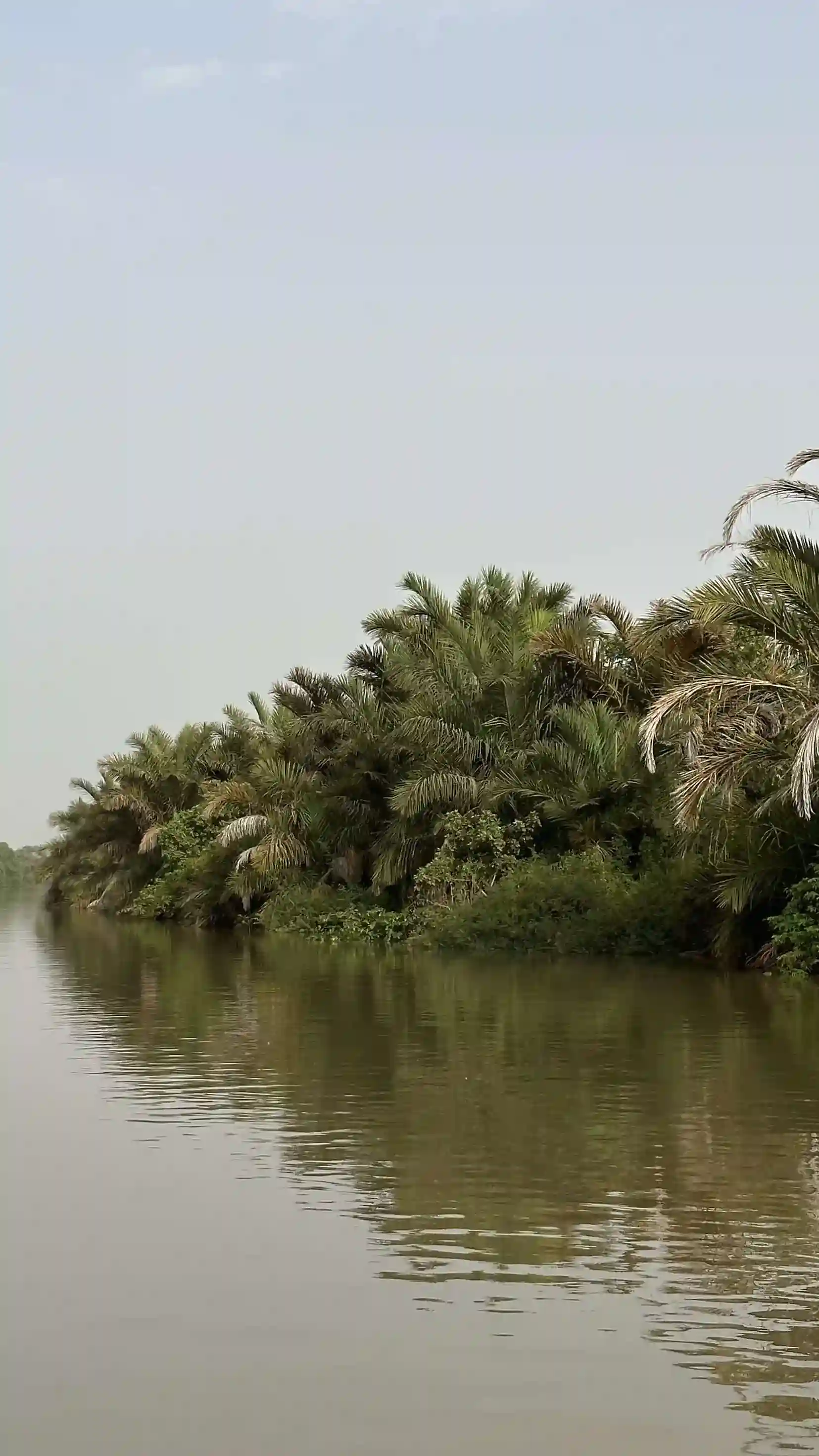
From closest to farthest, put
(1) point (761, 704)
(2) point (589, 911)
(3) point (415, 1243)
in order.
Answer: (3) point (415, 1243), (1) point (761, 704), (2) point (589, 911)

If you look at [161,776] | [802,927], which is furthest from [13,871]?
[802,927]

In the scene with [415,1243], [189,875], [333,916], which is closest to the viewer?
[415,1243]

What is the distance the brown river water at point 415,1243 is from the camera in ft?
16.6

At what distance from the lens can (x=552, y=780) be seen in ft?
96.0

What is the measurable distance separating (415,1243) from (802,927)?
14.5 m

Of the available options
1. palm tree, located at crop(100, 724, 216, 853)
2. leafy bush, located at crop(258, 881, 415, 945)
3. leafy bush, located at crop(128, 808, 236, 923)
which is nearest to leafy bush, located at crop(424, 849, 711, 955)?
leafy bush, located at crop(258, 881, 415, 945)

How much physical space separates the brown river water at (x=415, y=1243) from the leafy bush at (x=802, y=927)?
527cm

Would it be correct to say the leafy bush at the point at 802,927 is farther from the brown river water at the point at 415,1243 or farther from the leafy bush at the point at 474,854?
the leafy bush at the point at 474,854

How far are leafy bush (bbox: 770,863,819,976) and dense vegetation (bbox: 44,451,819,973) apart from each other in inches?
1.8

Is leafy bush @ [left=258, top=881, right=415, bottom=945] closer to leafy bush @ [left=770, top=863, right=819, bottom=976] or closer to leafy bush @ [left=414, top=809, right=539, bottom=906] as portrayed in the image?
leafy bush @ [left=414, top=809, right=539, bottom=906]

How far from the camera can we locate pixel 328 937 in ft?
112

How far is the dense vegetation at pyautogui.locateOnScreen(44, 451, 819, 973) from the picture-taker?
20438 mm

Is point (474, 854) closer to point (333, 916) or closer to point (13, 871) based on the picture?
point (333, 916)

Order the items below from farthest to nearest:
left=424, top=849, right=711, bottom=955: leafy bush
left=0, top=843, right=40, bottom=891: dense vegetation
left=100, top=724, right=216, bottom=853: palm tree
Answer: left=0, top=843, right=40, bottom=891: dense vegetation → left=100, top=724, right=216, bottom=853: palm tree → left=424, top=849, right=711, bottom=955: leafy bush
